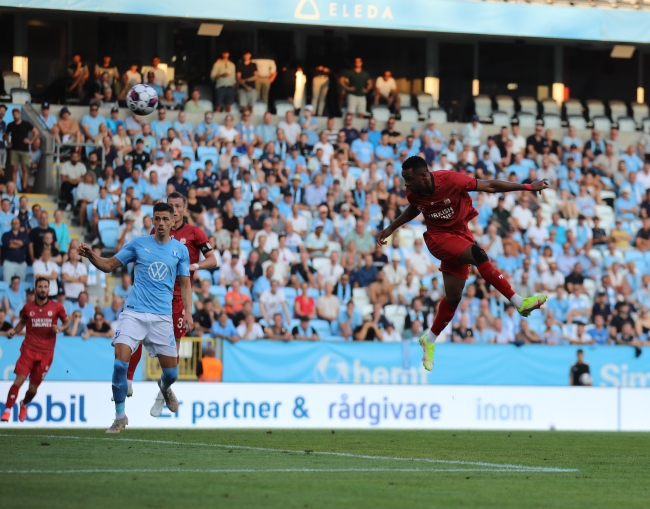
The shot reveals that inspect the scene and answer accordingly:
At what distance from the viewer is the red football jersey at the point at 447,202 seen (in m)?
12.4

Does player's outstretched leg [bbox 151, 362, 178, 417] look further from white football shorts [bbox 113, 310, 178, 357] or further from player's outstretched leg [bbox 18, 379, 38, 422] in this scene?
player's outstretched leg [bbox 18, 379, 38, 422]

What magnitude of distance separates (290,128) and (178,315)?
13138 mm

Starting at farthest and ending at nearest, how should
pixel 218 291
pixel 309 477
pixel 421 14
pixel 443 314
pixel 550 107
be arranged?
1. pixel 550 107
2. pixel 421 14
3. pixel 218 291
4. pixel 443 314
5. pixel 309 477

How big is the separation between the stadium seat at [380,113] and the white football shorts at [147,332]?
16709mm

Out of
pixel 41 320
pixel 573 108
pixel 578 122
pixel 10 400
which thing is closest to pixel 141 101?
pixel 41 320

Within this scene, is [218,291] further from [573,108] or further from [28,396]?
[573,108]

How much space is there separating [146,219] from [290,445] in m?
9.81

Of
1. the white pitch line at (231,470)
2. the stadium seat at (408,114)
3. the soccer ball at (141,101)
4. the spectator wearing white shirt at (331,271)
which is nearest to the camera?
the white pitch line at (231,470)

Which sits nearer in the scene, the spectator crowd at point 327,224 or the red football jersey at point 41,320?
the red football jersey at point 41,320

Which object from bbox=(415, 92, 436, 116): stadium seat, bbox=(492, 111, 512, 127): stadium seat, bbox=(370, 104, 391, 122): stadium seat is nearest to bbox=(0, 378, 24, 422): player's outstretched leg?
bbox=(370, 104, 391, 122): stadium seat

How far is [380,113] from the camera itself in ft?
94.3

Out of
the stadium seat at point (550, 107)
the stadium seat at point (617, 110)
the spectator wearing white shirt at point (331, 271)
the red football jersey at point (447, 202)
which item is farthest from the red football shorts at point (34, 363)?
the stadium seat at point (617, 110)

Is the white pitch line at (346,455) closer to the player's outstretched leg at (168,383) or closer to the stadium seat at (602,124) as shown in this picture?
the player's outstretched leg at (168,383)

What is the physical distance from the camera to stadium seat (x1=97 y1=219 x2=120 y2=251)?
22.4 metres
